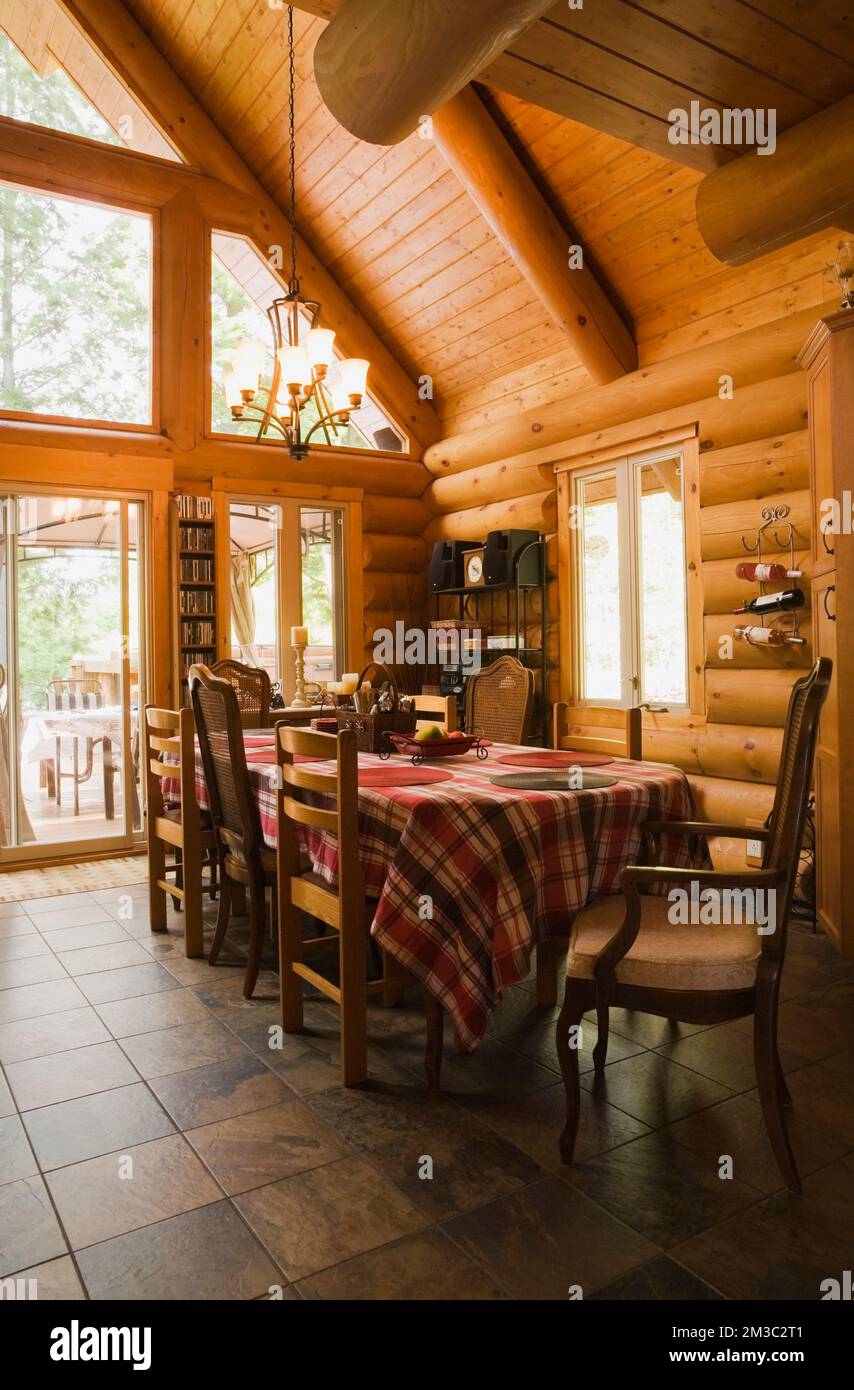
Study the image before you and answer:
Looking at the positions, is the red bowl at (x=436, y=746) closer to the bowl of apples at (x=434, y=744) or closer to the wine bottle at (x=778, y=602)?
the bowl of apples at (x=434, y=744)

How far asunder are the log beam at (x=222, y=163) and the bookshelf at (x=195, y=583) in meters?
1.78

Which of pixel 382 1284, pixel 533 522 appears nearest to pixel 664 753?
pixel 533 522

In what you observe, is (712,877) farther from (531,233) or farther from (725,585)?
(531,233)

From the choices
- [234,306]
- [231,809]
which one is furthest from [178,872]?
[234,306]

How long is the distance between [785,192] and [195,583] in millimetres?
4105

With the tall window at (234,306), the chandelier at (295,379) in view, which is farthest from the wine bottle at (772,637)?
the tall window at (234,306)

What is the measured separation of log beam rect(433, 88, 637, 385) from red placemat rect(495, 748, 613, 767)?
292 cm

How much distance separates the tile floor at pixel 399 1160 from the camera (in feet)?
5.45

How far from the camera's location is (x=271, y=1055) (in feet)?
8.59

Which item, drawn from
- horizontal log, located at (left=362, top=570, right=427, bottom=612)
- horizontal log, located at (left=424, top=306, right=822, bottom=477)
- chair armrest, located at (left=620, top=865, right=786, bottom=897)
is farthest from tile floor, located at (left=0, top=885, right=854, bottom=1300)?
horizontal log, located at (left=362, top=570, right=427, bottom=612)

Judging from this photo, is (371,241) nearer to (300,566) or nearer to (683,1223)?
(300,566)

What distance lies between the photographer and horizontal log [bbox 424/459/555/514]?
18.9 feet

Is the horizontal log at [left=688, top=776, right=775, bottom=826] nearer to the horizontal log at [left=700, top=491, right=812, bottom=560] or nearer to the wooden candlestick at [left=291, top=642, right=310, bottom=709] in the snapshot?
the horizontal log at [left=700, top=491, right=812, bottom=560]

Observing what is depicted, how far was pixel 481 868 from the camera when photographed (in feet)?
7.50
